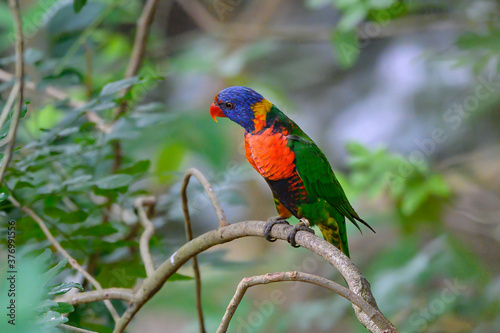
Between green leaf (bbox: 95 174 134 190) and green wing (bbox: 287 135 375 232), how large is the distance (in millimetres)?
426

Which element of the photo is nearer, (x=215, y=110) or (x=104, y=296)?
(x=104, y=296)

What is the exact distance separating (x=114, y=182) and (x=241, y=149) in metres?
2.77

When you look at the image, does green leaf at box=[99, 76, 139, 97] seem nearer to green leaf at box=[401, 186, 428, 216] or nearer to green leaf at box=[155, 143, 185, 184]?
green leaf at box=[155, 143, 185, 184]

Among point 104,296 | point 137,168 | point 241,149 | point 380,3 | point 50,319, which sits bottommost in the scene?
point 50,319

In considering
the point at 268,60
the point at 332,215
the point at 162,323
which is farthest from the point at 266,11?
the point at 332,215

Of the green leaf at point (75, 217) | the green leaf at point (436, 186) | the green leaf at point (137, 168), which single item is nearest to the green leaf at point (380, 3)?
the green leaf at point (436, 186)

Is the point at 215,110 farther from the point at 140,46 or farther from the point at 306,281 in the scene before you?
the point at 140,46

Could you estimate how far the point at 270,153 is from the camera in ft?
3.83

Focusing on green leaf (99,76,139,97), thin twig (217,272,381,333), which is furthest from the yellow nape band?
thin twig (217,272,381,333)

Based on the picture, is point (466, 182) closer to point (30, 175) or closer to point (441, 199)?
point (441, 199)

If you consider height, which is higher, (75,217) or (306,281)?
(75,217)

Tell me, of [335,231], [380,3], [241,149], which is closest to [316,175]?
[335,231]

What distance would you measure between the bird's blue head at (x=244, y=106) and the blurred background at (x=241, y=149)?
15cm

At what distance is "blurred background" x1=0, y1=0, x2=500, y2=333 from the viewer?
55.1 inches
